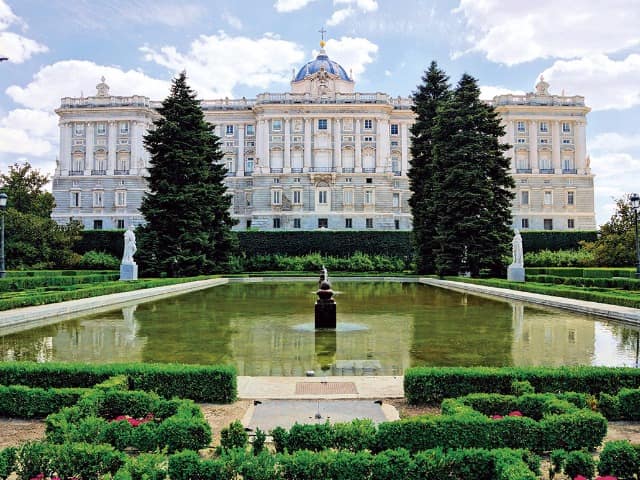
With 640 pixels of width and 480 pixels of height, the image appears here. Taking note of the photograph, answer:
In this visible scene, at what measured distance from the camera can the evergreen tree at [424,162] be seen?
34438 mm

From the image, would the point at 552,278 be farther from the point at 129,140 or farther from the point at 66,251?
the point at 129,140

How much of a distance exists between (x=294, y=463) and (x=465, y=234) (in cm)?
2729

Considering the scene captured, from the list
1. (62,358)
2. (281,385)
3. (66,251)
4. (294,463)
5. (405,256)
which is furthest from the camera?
(405,256)

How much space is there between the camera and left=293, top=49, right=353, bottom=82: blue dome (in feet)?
229

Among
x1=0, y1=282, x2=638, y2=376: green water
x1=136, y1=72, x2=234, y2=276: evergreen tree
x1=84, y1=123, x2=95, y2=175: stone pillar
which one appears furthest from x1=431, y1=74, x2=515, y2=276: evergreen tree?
x1=84, y1=123, x2=95, y2=175: stone pillar

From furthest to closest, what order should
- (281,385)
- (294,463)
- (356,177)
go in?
(356,177)
(281,385)
(294,463)

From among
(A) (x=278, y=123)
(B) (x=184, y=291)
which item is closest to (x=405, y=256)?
(B) (x=184, y=291)

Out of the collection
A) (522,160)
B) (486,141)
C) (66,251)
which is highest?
(522,160)

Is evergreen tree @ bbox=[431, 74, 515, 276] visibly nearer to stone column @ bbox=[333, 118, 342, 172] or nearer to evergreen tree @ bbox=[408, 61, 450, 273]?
evergreen tree @ bbox=[408, 61, 450, 273]

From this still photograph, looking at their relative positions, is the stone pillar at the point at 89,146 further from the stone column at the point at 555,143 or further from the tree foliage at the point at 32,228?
the stone column at the point at 555,143

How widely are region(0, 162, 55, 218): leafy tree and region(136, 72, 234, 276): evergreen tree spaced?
7444 mm

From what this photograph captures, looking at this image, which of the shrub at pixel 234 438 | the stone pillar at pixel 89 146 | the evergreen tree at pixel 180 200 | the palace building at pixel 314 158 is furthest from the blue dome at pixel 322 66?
the shrub at pixel 234 438

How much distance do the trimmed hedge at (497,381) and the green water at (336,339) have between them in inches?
64.3

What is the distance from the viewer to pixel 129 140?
6550 cm
